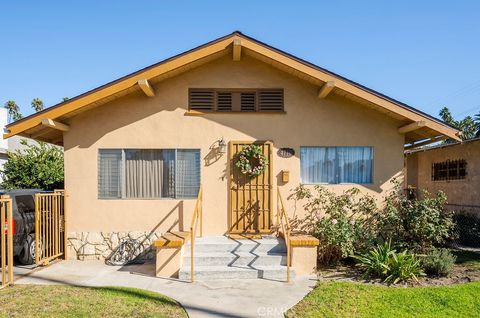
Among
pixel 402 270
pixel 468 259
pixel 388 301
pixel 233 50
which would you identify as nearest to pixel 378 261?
pixel 402 270

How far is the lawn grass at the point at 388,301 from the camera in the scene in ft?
16.2

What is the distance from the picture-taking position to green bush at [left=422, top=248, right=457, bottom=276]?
647cm

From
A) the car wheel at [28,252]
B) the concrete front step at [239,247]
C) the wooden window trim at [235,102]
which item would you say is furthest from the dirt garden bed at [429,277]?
the car wheel at [28,252]

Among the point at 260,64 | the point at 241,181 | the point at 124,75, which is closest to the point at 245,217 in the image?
the point at 241,181

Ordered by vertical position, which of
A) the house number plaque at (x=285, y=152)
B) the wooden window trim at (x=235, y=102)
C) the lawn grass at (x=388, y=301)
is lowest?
the lawn grass at (x=388, y=301)

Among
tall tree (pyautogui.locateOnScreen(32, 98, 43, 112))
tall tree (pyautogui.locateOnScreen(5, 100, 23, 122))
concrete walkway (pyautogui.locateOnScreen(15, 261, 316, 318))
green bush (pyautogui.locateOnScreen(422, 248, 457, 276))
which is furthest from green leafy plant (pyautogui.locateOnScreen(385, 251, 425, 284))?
tall tree (pyautogui.locateOnScreen(5, 100, 23, 122))

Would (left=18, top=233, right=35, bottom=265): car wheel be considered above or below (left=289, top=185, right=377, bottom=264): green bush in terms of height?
below

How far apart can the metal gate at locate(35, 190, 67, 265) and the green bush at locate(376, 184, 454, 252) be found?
7617 millimetres

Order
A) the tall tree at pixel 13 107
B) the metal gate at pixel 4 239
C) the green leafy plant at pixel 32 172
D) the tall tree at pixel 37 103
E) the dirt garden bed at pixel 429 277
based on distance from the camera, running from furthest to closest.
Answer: the tall tree at pixel 13 107 < the tall tree at pixel 37 103 < the green leafy plant at pixel 32 172 < the dirt garden bed at pixel 429 277 < the metal gate at pixel 4 239

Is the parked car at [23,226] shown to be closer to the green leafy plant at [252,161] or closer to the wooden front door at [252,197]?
the wooden front door at [252,197]

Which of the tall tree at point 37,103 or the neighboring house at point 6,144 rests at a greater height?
the tall tree at point 37,103

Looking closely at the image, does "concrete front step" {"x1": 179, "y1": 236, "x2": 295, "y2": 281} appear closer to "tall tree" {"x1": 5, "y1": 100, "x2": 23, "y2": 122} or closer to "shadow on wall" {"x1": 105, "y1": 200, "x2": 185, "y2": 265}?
"shadow on wall" {"x1": 105, "y1": 200, "x2": 185, "y2": 265}

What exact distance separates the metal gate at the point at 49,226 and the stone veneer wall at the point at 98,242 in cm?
24

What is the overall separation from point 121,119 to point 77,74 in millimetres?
5974
